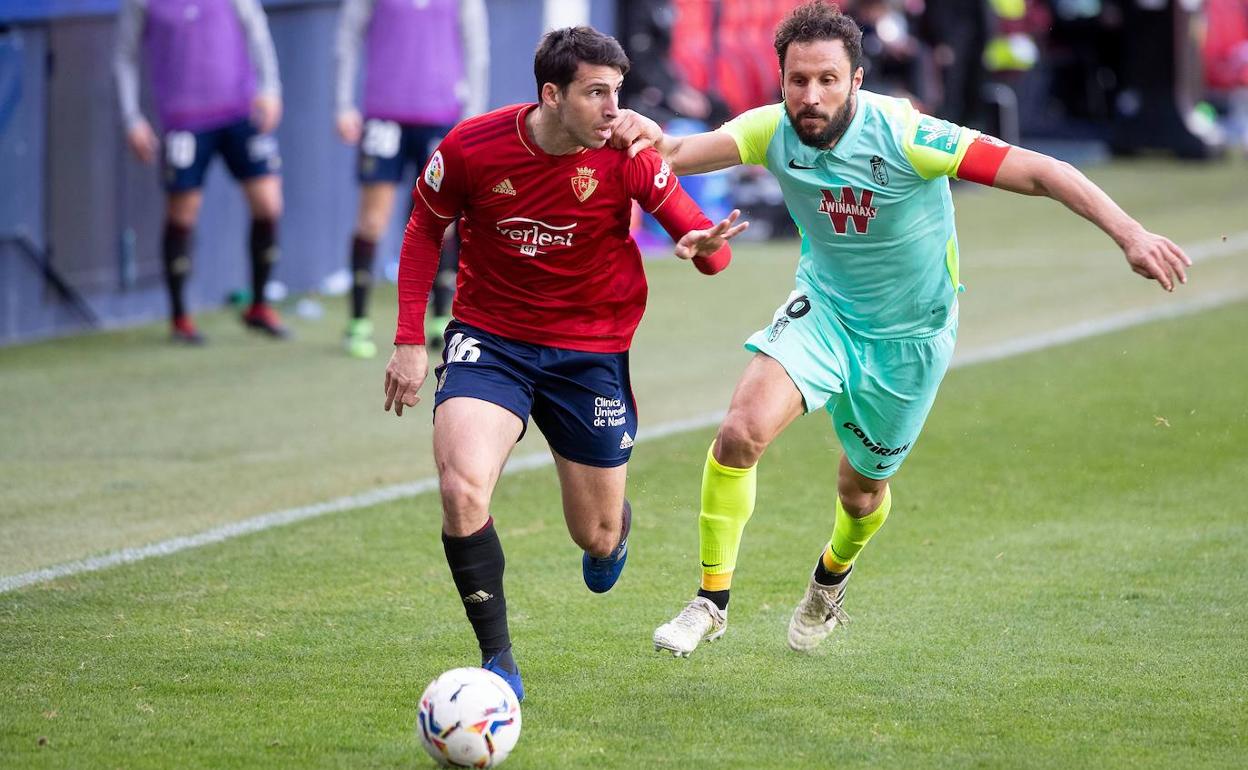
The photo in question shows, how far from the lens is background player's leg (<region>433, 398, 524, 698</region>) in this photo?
494 centimetres

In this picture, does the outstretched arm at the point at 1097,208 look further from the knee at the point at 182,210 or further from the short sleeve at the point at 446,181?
the knee at the point at 182,210

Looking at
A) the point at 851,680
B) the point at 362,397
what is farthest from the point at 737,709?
the point at 362,397

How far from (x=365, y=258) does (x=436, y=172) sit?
6453 millimetres

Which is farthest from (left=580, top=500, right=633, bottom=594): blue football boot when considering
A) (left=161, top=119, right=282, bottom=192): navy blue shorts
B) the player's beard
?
(left=161, top=119, right=282, bottom=192): navy blue shorts

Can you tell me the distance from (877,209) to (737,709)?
1620 millimetres

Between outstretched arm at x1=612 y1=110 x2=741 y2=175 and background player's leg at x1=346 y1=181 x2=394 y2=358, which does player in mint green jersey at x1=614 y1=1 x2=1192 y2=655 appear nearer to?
outstretched arm at x1=612 y1=110 x2=741 y2=175

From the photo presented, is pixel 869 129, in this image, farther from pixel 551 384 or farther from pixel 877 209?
pixel 551 384

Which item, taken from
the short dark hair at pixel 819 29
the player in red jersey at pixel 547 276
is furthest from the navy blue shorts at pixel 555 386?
the short dark hair at pixel 819 29

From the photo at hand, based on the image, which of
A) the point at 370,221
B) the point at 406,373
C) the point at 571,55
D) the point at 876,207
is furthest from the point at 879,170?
the point at 370,221

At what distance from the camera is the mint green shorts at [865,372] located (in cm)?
558

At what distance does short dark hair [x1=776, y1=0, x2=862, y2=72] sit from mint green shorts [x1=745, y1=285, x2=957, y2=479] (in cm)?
80

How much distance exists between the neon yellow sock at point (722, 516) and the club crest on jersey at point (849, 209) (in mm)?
819

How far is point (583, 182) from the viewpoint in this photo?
17.3 feet

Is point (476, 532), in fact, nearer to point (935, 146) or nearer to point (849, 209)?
point (849, 209)
